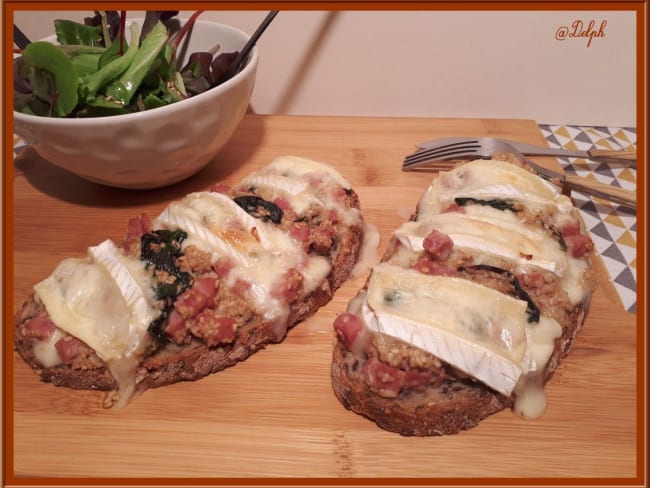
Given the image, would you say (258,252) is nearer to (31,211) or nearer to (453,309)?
(453,309)

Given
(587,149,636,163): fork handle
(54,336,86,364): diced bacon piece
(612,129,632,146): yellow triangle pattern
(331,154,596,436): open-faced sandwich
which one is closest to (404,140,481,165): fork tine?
(587,149,636,163): fork handle

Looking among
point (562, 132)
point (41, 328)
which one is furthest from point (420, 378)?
point (562, 132)

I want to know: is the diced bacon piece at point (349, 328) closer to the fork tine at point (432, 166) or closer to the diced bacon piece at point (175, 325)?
the diced bacon piece at point (175, 325)

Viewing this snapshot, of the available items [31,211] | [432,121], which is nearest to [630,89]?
[432,121]

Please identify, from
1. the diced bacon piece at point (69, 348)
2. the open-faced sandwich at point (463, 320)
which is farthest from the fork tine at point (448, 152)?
the diced bacon piece at point (69, 348)

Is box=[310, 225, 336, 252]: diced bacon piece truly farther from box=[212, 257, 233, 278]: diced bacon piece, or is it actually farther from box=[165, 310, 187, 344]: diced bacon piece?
box=[165, 310, 187, 344]: diced bacon piece
